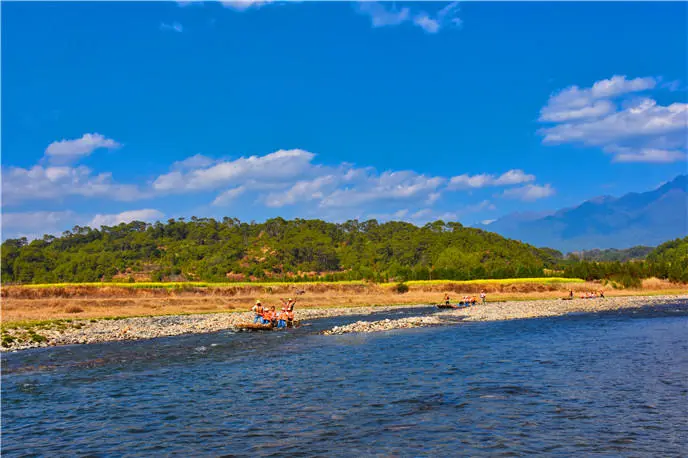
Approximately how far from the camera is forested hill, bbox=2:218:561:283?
436 ft

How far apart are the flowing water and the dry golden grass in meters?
30.3

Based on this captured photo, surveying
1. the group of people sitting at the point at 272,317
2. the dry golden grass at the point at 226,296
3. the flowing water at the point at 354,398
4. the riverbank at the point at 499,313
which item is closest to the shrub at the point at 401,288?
the dry golden grass at the point at 226,296

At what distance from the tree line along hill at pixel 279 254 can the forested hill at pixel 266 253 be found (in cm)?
28

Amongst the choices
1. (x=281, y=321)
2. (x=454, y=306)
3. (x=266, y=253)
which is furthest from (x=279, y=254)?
(x=281, y=321)

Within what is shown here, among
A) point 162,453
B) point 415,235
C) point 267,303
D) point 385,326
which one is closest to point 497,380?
point 162,453

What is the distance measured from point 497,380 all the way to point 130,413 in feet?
45.6

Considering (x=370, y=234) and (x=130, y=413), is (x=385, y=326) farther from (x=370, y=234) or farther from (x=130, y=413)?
(x=370, y=234)

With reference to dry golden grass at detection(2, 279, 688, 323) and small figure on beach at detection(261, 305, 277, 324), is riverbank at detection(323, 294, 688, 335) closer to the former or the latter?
small figure on beach at detection(261, 305, 277, 324)

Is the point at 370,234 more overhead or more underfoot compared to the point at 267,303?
more overhead

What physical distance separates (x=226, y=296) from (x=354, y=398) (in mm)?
62454

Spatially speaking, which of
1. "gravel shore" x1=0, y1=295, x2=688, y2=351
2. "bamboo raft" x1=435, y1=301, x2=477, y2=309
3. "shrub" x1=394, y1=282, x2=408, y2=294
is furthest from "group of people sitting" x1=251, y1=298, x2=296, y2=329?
"shrub" x1=394, y1=282, x2=408, y2=294

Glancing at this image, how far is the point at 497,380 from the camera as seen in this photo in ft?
72.2

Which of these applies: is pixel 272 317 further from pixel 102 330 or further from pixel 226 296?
pixel 226 296

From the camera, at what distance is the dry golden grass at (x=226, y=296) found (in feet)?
202
